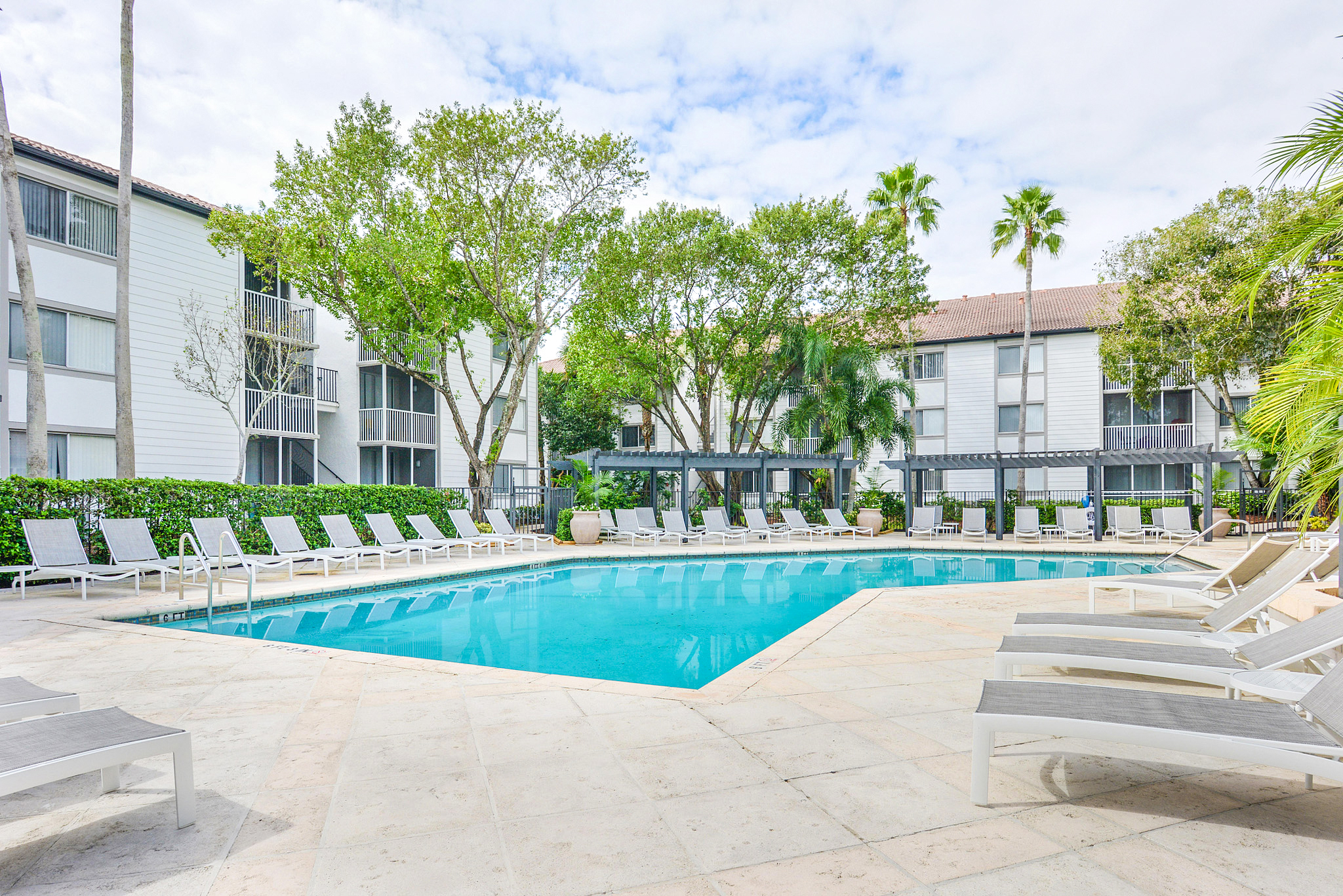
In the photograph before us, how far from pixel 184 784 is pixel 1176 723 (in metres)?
3.49

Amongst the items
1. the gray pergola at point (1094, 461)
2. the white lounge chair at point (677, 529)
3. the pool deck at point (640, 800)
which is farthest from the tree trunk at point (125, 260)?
the gray pergola at point (1094, 461)

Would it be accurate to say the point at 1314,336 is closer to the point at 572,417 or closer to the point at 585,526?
the point at 585,526

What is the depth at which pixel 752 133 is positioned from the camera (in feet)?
49.1

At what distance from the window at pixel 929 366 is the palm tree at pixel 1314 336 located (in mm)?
23817

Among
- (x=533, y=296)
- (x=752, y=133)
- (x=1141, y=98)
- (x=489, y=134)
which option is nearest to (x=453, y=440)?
(x=533, y=296)

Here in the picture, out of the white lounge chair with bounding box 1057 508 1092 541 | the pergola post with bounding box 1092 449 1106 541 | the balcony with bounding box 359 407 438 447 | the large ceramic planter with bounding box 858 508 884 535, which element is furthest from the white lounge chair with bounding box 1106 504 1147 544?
the balcony with bounding box 359 407 438 447

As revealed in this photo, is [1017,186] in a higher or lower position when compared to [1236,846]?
higher

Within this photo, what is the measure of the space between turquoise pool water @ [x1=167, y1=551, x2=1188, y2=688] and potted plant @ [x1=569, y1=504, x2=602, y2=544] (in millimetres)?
2476

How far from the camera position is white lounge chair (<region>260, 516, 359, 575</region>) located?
35.1 feet

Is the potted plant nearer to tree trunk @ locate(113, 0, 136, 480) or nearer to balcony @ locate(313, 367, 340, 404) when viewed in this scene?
tree trunk @ locate(113, 0, 136, 480)

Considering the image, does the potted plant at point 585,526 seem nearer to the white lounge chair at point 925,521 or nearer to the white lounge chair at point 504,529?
the white lounge chair at point 504,529

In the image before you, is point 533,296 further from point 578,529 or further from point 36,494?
point 36,494

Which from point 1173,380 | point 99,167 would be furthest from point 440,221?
point 1173,380

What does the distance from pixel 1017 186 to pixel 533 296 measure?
1586 centimetres
